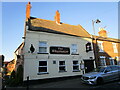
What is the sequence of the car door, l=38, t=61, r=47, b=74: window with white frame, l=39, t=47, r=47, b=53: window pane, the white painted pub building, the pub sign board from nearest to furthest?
the car door → the white painted pub building → l=38, t=61, r=47, b=74: window with white frame → l=39, t=47, r=47, b=53: window pane → the pub sign board

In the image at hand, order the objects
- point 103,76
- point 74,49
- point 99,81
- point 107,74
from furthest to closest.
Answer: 1. point 74,49
2. point 107,74
3. point 103,76
4. point 99,81

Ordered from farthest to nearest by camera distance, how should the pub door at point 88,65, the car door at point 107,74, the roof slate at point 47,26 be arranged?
the pub door at point 88,65 < the roof slate at point 47,26 < the car door at point 107,74

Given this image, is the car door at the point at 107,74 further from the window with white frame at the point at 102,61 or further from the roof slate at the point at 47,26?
the roof slate at the point at 47,26

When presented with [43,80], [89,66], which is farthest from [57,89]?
[89,66]

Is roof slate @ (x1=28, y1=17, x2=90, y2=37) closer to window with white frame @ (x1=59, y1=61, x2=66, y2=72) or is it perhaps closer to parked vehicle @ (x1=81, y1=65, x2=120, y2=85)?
window with white frame @ (x1=59, y1=61, x2=66, y2=72)

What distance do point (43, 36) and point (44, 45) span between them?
1154 mm

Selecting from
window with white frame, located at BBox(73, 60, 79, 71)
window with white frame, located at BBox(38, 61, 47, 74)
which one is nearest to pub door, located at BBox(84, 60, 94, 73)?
window with white frame, located at BBox(73, 60, 79, 71)

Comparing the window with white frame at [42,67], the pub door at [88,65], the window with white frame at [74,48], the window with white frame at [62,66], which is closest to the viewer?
the window with white frame at [42,67]

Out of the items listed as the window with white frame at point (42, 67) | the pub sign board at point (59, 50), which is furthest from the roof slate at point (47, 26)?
the window with white frame at point (42, 67)

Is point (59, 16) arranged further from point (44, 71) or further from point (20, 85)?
point (20, 85)

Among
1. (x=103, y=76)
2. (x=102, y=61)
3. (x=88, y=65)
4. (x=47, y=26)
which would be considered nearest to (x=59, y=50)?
(x=47, y=26)

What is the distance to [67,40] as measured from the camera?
13.3 metres

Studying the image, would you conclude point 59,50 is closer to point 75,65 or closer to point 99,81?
point 75,65

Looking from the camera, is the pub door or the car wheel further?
the pub door
